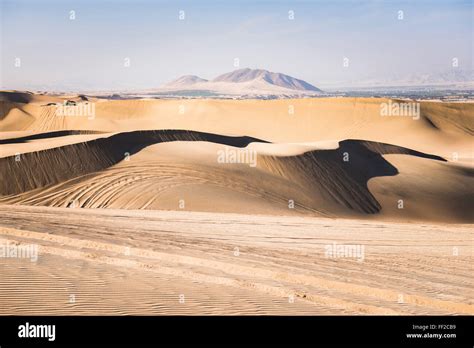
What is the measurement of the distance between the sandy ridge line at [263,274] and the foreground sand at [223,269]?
2cm

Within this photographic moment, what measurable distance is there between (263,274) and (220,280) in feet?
3.10

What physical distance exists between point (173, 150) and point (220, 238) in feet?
46.8

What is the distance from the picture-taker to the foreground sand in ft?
26.8

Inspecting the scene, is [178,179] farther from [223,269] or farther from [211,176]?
[223,269]

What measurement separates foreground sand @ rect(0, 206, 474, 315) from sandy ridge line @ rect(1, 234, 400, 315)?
0.02 meters

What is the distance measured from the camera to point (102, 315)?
7.47 meters

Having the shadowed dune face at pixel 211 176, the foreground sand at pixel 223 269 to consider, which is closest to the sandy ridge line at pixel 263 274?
the foreground sand at pixel 223 269

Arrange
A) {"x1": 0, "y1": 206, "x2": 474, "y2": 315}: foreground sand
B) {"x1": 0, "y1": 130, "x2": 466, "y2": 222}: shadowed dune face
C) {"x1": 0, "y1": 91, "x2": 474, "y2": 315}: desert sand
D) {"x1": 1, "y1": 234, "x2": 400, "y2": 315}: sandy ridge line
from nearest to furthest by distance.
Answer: {"x1": 0, "y1": 206, "x2": 474, "y2": 315}: foreground sand
{"x1": 1, "y1": 234, "x2": 400, "y2": 315}: sandy ridge line
{"x1": 0, "y1": 91, "x2": 474, "y2": 315}: desert sand
{"x1": 0, "y1": 130, "x2": 466, "y2": 222}: shadowed dune face

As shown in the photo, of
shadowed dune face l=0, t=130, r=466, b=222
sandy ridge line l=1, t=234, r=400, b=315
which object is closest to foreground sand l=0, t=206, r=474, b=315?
sandy ridge line l=1, t=234, r=400, b=315

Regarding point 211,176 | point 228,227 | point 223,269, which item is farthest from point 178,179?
point 223,269

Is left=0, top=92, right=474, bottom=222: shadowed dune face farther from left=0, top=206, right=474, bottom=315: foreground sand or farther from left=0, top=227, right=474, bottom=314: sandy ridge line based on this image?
left=0, top=227, right=474, bottom=314: sandy ridge line

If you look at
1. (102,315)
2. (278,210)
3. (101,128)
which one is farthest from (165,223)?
(101,128)

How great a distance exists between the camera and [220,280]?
9422 mm
